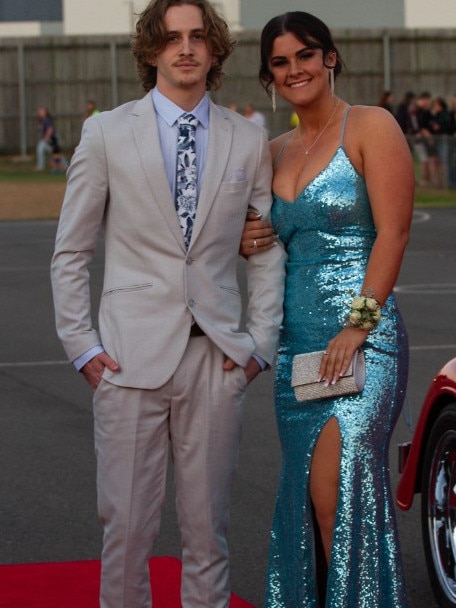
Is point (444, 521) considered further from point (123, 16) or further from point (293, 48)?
point (123, 16)

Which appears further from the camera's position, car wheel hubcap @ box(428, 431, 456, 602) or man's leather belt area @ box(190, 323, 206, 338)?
car wheel hubcap @ box(428, 431, 456, 602)

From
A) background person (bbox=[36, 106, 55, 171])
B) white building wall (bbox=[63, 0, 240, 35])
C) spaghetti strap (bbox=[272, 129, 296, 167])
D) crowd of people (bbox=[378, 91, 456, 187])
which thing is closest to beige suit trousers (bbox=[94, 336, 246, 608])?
spaghetti strap (bbox=[272, 129, 296, 167])

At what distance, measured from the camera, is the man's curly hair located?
14.1 feet

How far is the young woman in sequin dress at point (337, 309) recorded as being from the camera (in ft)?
14.2

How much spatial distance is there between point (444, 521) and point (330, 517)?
1043 mm

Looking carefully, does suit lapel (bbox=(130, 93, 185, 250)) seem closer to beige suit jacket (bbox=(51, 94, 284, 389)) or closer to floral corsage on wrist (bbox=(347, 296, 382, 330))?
beige suit jacket (bbox=(51, 94, 284, 389))

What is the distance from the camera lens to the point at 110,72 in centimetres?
4150

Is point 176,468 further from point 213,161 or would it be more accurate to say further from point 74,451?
point 74,451

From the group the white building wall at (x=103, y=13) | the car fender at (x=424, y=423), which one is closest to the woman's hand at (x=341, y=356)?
the car fender at (x=424, y=423)

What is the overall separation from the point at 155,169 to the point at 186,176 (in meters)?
0.11

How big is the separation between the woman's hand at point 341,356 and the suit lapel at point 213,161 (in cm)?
53

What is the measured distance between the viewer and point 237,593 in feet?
18.5

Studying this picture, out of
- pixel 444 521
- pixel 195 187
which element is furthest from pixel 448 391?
pixel 195 187

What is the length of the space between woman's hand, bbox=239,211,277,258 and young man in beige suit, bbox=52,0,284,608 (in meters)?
0.03
